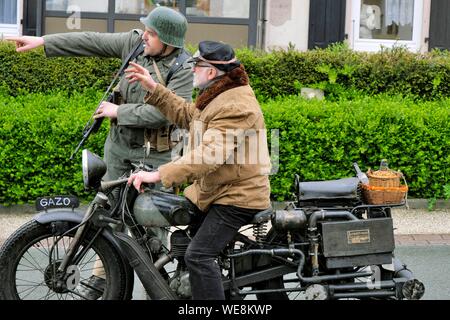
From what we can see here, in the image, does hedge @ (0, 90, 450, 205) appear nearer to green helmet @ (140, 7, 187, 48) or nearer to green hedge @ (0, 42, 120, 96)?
green hedge @ (0, 42, 120, 96)

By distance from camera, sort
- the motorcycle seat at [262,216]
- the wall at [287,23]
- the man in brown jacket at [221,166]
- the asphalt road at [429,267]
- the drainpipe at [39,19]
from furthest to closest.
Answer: the wall at [287,23], the drainpipe at [39,19], the asphalt road at [429,267], the motorcycle seat at [262,216], the man in brown jacket at [221,166]

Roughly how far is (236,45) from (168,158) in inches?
291

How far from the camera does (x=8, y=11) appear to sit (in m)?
13.9

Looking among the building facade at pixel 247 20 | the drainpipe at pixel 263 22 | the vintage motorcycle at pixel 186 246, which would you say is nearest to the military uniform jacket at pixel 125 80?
the vintage motorcycle at pixel 186 246

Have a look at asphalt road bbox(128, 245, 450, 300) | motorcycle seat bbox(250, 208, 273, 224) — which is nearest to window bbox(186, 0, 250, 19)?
asphalt road bbox(128, 245, 450, 300)

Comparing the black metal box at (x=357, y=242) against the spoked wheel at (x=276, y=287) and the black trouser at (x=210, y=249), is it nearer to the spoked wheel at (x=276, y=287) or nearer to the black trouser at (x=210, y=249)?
the spoked wheel at (x=276, y=287)

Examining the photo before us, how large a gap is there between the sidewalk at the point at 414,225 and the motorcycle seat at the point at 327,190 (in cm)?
302

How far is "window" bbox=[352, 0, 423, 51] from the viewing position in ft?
46.5

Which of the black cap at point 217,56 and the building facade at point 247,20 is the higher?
the building facade at point 247,20

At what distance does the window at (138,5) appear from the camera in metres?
13.5

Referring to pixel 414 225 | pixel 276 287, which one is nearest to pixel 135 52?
pixel 276 287

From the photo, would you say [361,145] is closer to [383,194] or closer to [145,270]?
[383,194]

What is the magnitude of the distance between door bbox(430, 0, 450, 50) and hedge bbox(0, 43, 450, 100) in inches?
98.7
